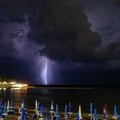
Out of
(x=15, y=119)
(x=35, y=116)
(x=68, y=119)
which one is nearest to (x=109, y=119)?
(x=68, y=119)

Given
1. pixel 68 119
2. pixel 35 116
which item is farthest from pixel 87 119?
pixel 35 116

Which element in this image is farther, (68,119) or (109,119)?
(109,119)

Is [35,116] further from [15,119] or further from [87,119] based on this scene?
[87,119]

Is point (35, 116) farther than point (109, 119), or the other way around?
point (109, 119)

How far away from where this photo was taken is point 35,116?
107 ft

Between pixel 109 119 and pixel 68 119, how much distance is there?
22.6 ft

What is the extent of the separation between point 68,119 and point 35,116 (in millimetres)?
4186

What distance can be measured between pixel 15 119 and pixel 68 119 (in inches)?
259

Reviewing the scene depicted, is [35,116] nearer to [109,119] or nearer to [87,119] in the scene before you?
[87,119]

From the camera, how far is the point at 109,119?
122 ft

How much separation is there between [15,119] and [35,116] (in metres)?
2.45

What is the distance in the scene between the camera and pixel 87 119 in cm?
3581

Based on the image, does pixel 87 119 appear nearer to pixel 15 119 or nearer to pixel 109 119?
pixel 109 119

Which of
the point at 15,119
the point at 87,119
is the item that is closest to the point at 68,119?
the point at 87,119
